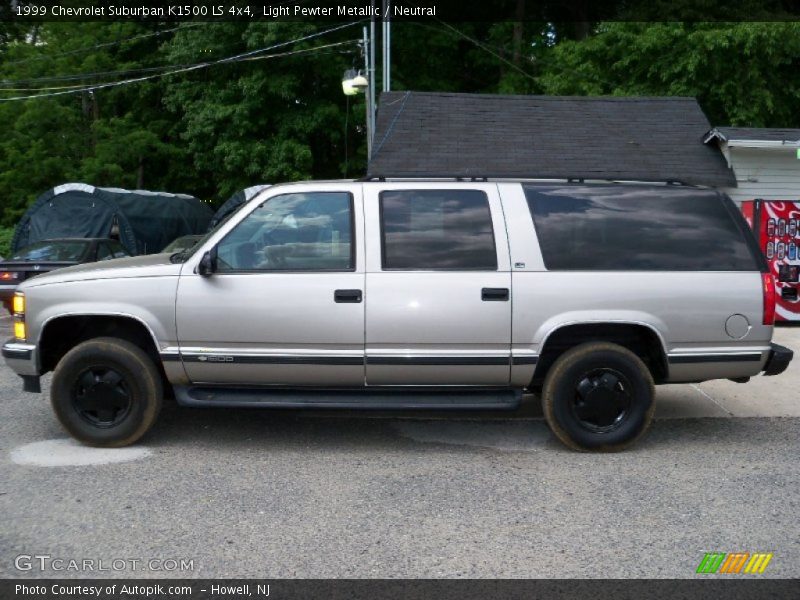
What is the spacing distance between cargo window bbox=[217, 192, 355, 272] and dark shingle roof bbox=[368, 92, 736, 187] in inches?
305

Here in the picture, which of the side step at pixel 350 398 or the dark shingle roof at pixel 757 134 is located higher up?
the dark shingle roof at pixel 757 134

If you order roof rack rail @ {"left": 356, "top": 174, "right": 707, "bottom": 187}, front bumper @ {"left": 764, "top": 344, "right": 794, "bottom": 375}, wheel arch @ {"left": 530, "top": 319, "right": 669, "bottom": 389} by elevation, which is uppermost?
roof rack rail @ {"left": 356, "top": 174, "right": 707, "bottom": 187}

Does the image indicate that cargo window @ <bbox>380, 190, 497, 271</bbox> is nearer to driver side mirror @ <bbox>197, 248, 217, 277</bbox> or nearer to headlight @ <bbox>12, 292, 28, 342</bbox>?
driver side mirror @ <bbox>197, 248, 217, 277</bbox>

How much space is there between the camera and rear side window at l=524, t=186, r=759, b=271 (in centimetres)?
575

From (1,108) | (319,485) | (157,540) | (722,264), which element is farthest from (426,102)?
(1,108)

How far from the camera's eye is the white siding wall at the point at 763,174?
14242 millimetres

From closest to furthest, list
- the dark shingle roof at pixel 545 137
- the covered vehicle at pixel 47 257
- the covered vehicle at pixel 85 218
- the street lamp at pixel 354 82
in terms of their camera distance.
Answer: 1. the covered vehicle at pixel 47 257
2. the dark shingle roof at pixel 545 137
3. the street lamp at pixel 354 82
4. the covered vehicle at pixel 85 218

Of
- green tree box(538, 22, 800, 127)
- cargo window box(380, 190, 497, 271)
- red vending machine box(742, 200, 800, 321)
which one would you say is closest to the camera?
cargo window box(380, 190, 497, 271)

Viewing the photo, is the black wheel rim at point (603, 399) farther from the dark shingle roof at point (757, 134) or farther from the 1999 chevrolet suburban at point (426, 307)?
the dark shingle roof at point (757, 134)

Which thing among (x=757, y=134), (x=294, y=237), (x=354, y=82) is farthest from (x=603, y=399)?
(x=354, y=82)

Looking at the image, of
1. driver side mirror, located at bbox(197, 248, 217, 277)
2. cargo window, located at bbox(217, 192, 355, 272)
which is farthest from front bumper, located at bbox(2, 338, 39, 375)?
cargo window, located at bbox(217, 192, 355, 272)

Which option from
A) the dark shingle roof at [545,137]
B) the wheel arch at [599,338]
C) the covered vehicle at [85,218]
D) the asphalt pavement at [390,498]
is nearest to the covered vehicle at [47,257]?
the covered vehicle at [85,218]

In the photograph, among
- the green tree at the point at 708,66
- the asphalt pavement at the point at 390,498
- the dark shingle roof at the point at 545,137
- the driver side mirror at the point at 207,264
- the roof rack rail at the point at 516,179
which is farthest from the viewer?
the green tree at the point at 708,66

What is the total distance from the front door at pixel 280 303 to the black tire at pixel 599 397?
142 cm
